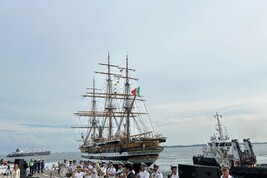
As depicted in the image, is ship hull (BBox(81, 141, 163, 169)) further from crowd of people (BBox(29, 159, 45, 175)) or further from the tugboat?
crowd of people (BBox(29, 159, 45, 175))

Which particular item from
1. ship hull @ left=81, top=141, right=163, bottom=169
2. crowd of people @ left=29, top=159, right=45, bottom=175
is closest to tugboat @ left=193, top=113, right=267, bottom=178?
ship hull @ left=81, top=141, right=163, bottom=169

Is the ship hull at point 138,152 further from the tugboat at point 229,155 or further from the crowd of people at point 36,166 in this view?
the crowd of people at point 36,166

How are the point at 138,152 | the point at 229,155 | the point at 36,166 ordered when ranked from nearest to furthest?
1. the point at 36,166
2. the point at 229,155
3. the point at 138,152

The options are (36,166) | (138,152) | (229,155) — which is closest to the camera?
(36,166)

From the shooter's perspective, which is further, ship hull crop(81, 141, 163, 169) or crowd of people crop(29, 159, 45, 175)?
ship hull crop(81, 141, 163, 169)

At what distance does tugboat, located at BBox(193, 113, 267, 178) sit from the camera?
26.9m

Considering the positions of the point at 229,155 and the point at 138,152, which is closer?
the point at 229,155

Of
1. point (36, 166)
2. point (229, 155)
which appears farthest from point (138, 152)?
point (36, 166)

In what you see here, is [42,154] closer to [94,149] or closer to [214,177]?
[94,149]

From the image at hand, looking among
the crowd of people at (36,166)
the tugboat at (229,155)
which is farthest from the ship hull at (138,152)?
the crowd of people at (36,166)

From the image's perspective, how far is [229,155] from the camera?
35.2 meters

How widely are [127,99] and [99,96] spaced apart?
22552 millimetres

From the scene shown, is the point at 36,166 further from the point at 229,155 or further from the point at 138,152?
the point at 229,155

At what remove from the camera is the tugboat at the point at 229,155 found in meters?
26.9
